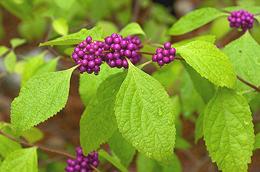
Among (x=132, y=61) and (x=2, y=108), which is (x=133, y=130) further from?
(x=2, y=108)

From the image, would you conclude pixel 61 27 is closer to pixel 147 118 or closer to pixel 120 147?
pixel 120 147

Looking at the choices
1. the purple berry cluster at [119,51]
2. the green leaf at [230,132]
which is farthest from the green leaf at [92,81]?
the green leaf at [230,132]

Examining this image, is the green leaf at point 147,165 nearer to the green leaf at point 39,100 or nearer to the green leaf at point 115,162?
the green leaf at point 115,162

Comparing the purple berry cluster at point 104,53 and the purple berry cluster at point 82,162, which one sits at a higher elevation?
the purple berry cluster at point 104,53

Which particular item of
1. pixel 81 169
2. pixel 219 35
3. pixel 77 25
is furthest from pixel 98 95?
pixel 77 25

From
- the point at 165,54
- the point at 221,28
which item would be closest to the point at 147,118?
the point at 165,54

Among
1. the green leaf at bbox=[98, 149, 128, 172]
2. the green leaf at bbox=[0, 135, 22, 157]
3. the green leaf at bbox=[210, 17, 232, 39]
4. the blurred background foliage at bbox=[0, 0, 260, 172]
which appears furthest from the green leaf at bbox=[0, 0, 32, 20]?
the green leaf at bbox=[98, 149, 128, 172]
